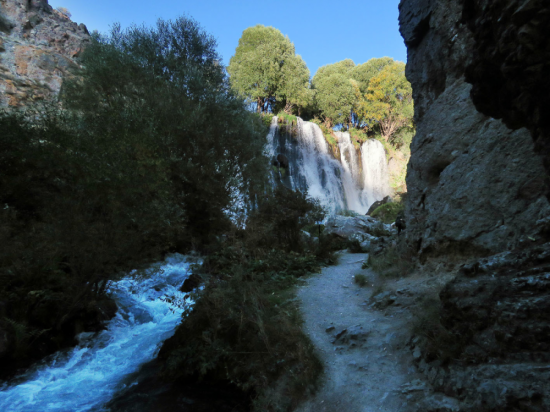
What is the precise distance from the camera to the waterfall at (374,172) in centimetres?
3225

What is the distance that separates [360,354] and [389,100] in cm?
3598

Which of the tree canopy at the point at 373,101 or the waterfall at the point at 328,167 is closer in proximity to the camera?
the waterfall at the point at 328,167

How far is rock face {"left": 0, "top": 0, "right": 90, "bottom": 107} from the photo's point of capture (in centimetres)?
1485

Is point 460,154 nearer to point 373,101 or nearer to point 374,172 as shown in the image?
point 374,172

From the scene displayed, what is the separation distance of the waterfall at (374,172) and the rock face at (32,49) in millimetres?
26446

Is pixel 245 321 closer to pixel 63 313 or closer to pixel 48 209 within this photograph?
pixel 63 313

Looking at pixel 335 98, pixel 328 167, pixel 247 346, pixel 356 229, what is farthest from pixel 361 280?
pixel 335 98

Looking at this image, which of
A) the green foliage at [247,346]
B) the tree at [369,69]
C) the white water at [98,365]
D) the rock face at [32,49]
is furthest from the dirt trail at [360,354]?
the tree at [369,69]

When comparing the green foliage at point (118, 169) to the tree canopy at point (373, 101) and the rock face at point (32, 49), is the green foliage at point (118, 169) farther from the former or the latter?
the tree canopy at point (373, 101)

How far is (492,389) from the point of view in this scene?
243 cm

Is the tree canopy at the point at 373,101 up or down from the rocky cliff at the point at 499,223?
up

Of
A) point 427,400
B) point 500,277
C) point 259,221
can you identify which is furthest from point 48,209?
point 500,277

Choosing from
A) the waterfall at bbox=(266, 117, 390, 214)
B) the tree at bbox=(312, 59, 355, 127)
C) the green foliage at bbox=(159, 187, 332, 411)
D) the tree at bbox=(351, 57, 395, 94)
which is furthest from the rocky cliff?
the tree at bbox=(351, 57, 395, 94)

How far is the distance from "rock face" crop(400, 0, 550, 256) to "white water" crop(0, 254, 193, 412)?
5.38m
